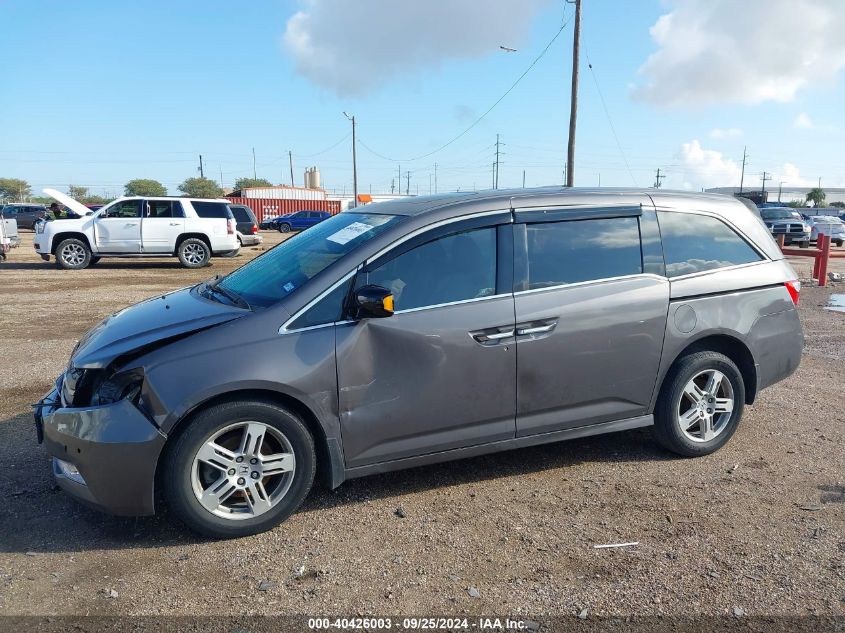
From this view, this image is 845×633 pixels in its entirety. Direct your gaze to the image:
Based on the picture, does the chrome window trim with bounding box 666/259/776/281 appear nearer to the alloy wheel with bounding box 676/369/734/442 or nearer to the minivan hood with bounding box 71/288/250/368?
the alloy wheel with bounding box 676/369/734/442

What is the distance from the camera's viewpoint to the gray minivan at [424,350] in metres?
3.44

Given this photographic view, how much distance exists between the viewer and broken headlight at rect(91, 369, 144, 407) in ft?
11.2

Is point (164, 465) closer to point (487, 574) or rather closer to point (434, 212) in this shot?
point (487, 574)

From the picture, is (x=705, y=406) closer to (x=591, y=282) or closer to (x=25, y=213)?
(x=591, y=282)

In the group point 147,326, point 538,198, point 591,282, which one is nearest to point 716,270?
point 591,282

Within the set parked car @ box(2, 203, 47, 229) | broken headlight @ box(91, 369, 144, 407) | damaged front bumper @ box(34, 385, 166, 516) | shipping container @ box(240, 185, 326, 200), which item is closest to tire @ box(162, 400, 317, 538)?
damaged front bumper @ box(34, 385, 166, 516)

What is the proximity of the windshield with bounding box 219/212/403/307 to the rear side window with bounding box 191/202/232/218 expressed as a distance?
47.4ft

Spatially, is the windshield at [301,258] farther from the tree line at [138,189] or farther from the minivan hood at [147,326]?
the tree line at [138,189]

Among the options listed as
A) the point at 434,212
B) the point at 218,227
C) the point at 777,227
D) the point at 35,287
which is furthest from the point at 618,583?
the point at 777,227

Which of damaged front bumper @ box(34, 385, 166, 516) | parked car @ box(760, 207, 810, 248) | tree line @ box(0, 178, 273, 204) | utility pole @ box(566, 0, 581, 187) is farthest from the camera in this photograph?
tree line @ box(0, 178, 273, 204)

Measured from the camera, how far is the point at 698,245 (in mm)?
4660

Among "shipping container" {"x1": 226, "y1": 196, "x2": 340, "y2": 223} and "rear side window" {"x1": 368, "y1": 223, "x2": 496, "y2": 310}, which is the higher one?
"shipping container" {"x1": 226, "y1": 196, "x2": 340, "y2": 223}

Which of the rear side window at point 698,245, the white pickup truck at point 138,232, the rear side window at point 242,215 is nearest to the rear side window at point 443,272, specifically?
the rear side window at point 698,245

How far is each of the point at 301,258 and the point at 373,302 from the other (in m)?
0.87
